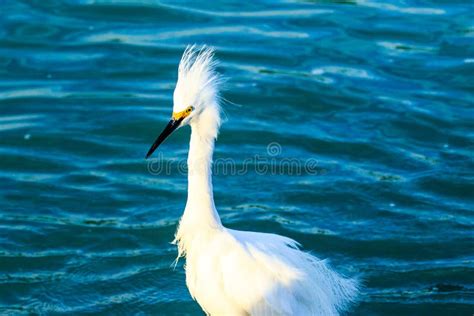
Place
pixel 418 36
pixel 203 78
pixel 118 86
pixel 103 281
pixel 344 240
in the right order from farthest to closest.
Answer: pixel 418 36, pixel 118 86, pixel 344 240, pixel 103 281, pixel 203 78

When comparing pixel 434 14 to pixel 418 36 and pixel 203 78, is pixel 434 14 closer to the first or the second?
pixel 418 36

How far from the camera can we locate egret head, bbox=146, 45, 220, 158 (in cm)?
642

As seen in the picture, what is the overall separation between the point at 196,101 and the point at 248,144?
4.00m

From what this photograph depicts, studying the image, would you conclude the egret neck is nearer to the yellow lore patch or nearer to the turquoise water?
the yellow lore patch

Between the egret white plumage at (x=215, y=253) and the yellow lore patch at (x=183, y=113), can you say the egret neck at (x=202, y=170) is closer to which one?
the egret white plumage at (x=215, y=253)

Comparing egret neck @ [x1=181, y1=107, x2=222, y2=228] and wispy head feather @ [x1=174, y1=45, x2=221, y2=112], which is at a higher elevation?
wispy head feather @ [x1=174, y1=45, x2=221, y2=112]

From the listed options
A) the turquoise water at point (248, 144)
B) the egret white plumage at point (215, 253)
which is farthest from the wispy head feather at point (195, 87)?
the turquoise water at point (248, 144)

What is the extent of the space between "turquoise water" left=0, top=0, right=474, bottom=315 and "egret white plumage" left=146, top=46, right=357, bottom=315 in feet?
3.44

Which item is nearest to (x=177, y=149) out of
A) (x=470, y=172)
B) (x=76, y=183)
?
(x=76, y=183)

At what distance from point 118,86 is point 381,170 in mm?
3873

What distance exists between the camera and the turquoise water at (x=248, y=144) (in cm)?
805

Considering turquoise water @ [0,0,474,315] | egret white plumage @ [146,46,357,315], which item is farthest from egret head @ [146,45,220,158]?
turquoise water @ [0,0,474,315]

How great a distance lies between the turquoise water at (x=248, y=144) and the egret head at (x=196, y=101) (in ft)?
6.31

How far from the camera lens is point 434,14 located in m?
14.0
